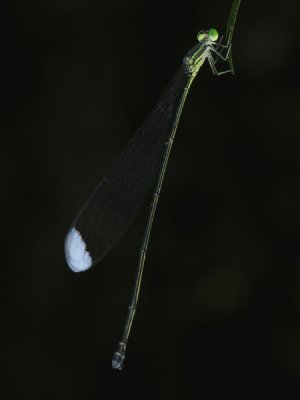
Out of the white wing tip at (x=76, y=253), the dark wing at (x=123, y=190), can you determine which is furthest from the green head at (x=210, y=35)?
the white wing tip at (x=76, y=253)

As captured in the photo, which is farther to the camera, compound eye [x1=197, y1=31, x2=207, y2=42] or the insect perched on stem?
compound eye [x1=197, y1=31, x2=207, y2=42]

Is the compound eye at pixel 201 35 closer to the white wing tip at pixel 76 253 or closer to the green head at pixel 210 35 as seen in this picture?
the green head at pixel 210 35

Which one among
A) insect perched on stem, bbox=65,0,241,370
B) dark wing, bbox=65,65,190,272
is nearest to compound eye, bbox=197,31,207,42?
insect perched on stem, bbox=65,0,241,370

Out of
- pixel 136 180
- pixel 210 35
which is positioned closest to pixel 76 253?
pixel 136 180

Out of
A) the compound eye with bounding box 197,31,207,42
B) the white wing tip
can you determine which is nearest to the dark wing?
the white wing tip

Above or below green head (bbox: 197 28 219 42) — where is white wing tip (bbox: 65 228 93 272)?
below

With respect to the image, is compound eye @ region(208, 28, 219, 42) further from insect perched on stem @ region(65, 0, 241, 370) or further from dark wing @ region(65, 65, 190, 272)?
dark wing @ region(65, 65, 190, 272)

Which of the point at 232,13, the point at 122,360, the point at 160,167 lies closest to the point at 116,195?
the point at 160,167

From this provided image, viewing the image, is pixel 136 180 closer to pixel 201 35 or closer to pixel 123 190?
pixel 123 190

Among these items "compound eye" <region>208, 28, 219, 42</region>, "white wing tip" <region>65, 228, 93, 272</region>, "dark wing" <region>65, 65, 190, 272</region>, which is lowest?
"white wing tip" <region>65, 228, 93, 272</region>
